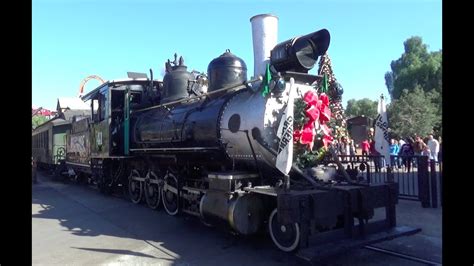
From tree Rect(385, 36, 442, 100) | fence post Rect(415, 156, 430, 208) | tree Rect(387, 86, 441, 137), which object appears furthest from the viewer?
tree Rect(385, 36, 442, 100)

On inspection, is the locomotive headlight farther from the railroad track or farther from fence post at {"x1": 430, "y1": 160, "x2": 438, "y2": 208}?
fence post at {"x1": 430, "y1": 160, "x2": 438, "y2": 208}

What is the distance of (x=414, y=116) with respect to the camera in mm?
36500

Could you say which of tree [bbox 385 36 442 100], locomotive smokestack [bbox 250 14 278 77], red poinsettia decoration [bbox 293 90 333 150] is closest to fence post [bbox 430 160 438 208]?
red poinsettia decoration [bbox 293 90 333 150]

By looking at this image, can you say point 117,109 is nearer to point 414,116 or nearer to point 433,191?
point 433,191

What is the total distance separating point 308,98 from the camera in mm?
5523

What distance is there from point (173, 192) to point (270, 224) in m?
3.06

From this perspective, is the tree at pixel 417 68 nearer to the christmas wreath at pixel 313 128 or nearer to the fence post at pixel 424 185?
the fence post at pixel 424 185

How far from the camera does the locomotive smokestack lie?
41.7 ft

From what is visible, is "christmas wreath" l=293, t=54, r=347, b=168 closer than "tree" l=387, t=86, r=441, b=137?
Yes

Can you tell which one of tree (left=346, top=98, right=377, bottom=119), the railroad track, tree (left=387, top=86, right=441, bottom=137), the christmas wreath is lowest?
the railroad track

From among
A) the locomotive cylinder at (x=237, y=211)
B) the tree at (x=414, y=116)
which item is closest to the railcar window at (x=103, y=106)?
the locomotive cylinder at (x=237, y=211)

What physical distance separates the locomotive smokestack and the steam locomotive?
3908mm
